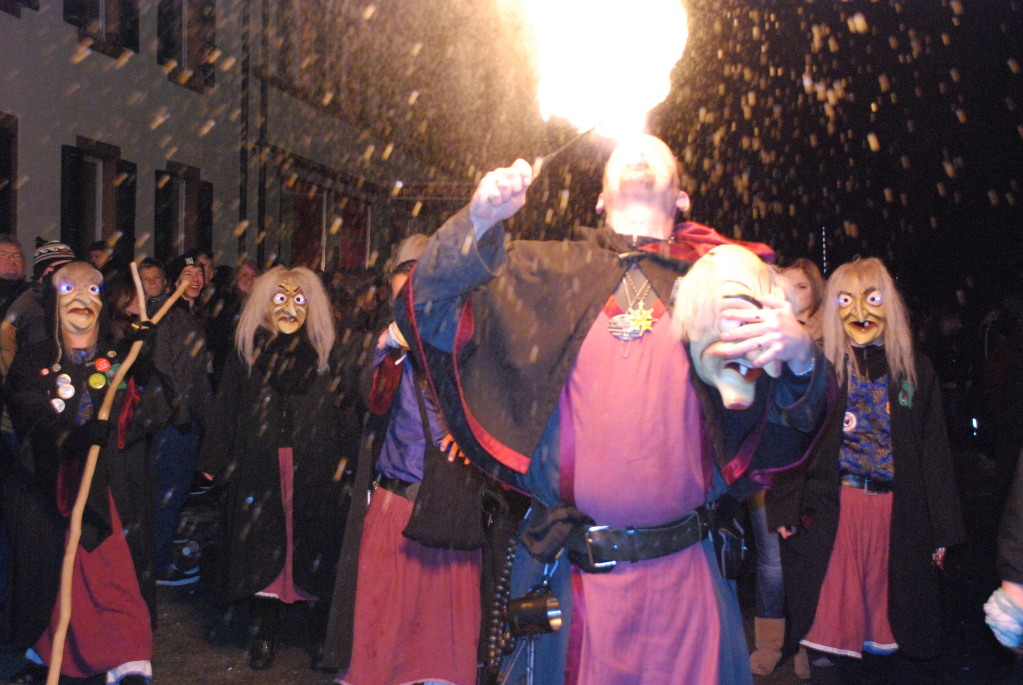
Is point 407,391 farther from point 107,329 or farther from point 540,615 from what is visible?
point 540,615

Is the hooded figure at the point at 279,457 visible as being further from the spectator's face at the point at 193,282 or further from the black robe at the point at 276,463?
the spectator's face at the point at 193,282

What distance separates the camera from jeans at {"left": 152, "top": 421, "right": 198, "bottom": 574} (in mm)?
7832

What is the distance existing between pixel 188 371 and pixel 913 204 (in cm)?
2410

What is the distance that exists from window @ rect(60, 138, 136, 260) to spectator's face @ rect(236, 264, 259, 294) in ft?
11.6

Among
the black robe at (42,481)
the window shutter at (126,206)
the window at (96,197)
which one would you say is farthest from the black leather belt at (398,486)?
the window shutter at (126,206)

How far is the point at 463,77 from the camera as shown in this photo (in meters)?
A: 31.3

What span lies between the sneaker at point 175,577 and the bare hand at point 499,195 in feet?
19.7

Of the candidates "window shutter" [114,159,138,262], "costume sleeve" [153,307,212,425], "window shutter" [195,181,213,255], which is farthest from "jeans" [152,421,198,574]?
"window shutter" [195,181,213,255]

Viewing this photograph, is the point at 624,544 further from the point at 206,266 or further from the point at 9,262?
the point at 206,266

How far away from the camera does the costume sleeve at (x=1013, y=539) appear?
10.5ft

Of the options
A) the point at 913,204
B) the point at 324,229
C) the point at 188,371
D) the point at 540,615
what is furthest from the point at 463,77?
the point at 540,615

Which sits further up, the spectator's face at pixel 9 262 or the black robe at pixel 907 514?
the spectator's face at pixel 9 262

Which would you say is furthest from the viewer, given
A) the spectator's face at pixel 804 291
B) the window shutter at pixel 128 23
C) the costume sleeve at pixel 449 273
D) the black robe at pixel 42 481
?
the window shutter at pixel 128 23

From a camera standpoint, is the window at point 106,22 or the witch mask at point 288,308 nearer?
the witch mask at point 288,308
